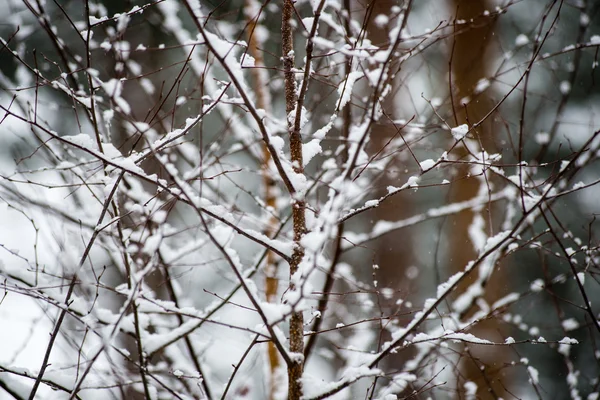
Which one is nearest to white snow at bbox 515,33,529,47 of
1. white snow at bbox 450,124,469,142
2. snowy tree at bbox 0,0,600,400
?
snowy tree at bbox 0,0,600,400

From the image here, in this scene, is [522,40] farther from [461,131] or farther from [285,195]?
[285,195]

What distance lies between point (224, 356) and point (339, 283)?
204 cm

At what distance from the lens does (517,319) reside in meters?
2.92

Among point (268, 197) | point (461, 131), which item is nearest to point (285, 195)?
point (268, 197)

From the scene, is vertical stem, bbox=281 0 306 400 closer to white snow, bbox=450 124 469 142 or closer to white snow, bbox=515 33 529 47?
white snow, bbox=450 124 469 142

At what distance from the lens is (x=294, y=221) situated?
5.22ft

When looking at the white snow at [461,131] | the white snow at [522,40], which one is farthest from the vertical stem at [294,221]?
the white snow at [522,40]

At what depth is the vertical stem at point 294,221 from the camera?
146 cm

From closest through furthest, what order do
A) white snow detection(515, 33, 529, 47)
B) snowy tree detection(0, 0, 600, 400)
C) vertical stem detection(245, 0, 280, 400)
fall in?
snowy tree detection(0, 0, 600, 400), white snow detection(515, 33, 529, 47), vertical stem detection(245, 0, 280, 400)

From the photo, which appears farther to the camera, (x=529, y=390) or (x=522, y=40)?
(x=529, y=390)

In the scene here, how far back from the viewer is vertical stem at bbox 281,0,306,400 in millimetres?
1461

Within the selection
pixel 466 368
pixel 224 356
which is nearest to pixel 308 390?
pixel 466 368

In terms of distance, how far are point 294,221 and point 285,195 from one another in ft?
4.69

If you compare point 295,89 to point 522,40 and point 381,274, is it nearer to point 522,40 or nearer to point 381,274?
point 522,40
